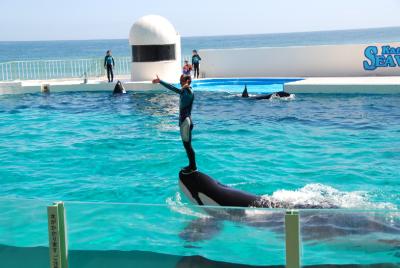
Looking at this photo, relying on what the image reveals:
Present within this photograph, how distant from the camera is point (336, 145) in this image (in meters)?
10.9

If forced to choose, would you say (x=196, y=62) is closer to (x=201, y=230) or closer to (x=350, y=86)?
(x=350, y=86)

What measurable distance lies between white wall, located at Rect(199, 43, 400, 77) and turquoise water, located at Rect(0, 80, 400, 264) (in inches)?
83.6

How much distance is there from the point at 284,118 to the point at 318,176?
16.3 feet

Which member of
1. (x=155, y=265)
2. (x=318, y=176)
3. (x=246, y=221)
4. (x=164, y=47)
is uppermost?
(x=164, y=47)

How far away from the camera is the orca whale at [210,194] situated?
→ 19.4 feet

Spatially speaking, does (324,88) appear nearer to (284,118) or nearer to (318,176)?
(284,118)

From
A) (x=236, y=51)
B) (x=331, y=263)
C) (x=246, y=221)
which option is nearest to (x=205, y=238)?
(x=246, y=221)

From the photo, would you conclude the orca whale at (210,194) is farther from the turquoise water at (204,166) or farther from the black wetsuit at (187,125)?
the turquoise water at (204,166)

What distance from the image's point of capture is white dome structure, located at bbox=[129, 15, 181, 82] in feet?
69.4

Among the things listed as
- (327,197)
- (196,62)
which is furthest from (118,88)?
(327,197)

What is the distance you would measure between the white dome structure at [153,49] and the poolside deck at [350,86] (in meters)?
5.16

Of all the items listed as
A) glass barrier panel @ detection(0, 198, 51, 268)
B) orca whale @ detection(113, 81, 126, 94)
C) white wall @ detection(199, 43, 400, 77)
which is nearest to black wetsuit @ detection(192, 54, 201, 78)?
white wall @ detection(199, 43, 400, 77)

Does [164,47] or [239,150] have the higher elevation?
[164,47]

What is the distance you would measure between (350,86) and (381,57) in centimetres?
327
